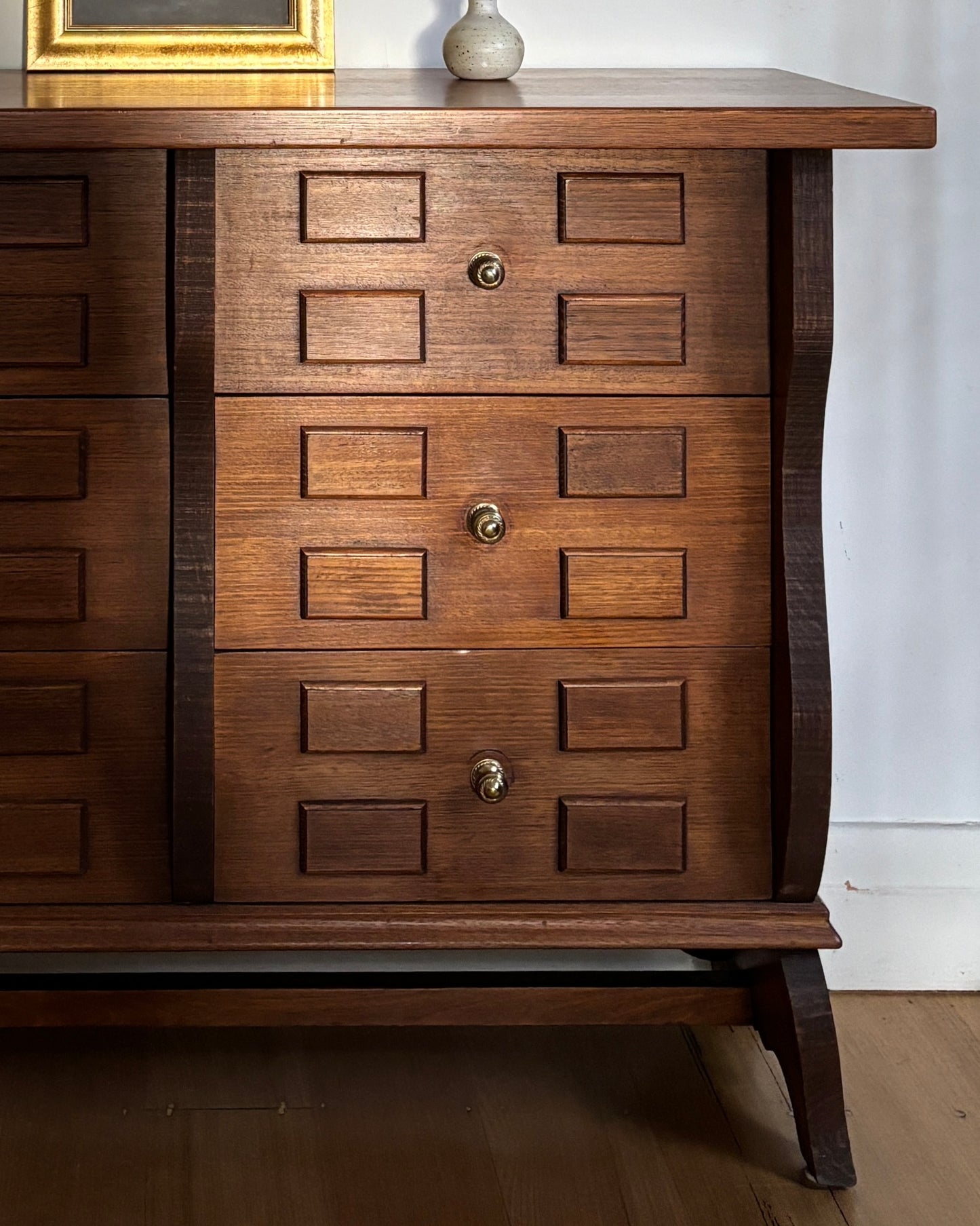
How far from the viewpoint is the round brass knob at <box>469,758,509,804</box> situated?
1229mm

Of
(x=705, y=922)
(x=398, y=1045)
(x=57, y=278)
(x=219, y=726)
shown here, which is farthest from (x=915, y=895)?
(x=57, y=278)

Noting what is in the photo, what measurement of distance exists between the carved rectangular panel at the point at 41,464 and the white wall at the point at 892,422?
2.09 feet

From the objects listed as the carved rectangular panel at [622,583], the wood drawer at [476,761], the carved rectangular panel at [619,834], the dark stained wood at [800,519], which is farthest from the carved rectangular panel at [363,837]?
the dark stained wood at [800,519]

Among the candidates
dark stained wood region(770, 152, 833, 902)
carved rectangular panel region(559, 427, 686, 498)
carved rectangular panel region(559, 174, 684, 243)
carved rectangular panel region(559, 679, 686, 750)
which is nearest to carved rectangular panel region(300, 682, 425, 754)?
carved rectangular panel region(559, 679, 686, 750)

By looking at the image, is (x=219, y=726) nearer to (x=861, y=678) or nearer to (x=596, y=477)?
(x=596, y=477)

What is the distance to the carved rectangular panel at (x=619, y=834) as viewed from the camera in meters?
1.25

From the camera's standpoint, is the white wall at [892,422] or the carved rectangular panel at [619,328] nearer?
the carved rectangular panel at [619,328]

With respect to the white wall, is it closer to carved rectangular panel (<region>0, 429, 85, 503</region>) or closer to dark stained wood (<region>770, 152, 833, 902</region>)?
dark stained wood (<region>770, 152, 833, 902</region>)

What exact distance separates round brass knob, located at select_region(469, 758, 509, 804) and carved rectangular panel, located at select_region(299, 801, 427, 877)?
57 mm

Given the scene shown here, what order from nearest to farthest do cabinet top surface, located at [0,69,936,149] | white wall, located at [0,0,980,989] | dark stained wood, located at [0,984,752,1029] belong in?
cabinet top surface, located at [0,69,936,149] < dark stained wood, located at [0,984,752,1029] < white wall, located at [0,0,980,989]

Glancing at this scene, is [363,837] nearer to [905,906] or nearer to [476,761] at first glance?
[476,761]

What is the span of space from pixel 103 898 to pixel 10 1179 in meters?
0.28

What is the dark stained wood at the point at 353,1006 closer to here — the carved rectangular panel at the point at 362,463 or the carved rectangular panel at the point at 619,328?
the carved rectangular panel at the point at 362,463

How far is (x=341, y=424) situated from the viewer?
3.92 feet
